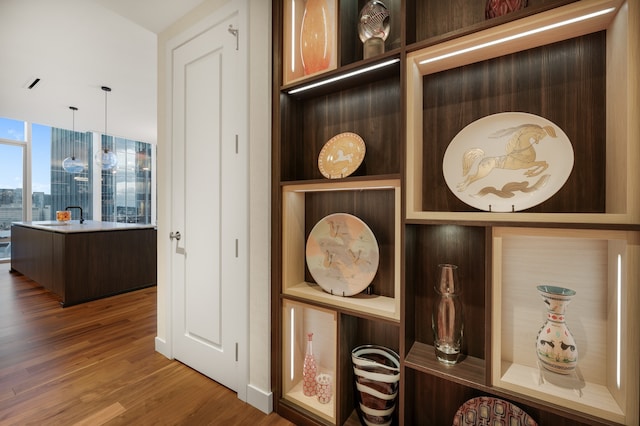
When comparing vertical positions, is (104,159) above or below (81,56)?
below

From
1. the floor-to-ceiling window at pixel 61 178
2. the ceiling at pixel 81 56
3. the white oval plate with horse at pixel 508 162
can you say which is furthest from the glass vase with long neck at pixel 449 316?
the floor-to-ceiling window at pixel 61 178

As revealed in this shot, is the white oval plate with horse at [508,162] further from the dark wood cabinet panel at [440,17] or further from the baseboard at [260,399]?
the baseboard at [260,399]

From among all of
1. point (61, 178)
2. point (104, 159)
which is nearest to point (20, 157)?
point (61, 178)

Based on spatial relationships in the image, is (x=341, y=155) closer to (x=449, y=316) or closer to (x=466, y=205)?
(x=466, y=205)

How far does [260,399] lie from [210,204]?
1.25m

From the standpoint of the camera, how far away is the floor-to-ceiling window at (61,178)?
230 inches

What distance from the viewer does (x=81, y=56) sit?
10.5 feet

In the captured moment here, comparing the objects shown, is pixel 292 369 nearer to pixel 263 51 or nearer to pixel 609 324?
pixel 609 324

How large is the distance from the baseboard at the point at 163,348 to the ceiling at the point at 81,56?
2.49 m

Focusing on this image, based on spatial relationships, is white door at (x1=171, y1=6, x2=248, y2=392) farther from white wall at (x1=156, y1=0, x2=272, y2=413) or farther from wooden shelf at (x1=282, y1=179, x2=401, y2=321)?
wooden shelf at (x1=282, y1=179, x2=401, y2=321)

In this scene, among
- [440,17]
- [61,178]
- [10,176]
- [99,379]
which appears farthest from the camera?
[61,178]

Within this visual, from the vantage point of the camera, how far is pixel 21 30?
273 cm

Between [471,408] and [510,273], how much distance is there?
587 mm

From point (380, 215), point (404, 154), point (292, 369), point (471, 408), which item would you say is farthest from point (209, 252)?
point (471, 408)
